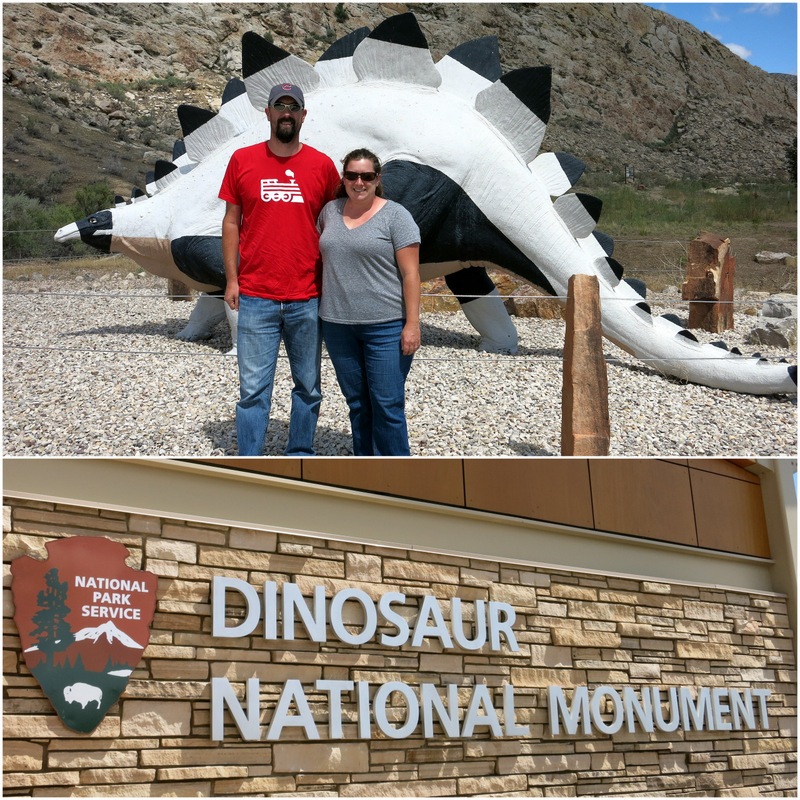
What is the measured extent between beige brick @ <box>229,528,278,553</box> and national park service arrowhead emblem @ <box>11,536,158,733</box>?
0.46 metres

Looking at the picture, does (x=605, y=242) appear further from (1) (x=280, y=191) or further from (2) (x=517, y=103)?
(1) (x=280, y=191)

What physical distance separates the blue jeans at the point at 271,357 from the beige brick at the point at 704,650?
3558 mm

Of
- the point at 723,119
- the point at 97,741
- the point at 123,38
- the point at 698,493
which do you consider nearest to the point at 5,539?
the point at 97,741

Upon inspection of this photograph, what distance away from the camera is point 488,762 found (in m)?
4.59

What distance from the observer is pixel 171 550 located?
12.7 feet

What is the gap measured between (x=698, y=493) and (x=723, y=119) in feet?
107

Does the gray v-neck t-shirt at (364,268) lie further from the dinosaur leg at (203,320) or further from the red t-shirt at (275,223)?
the dinosaur leg at (203,320)

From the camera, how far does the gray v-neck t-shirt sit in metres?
3.39

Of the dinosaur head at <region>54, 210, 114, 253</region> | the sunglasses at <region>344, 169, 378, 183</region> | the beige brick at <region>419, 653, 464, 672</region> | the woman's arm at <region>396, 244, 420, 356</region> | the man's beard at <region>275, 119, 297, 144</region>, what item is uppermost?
the dinosaur head at <region>54, 210, 114, 253</region>

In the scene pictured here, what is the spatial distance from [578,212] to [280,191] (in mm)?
2718

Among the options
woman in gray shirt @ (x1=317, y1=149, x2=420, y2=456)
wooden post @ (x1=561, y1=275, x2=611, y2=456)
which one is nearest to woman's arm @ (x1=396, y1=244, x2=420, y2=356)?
woman in gray shirt @ (x1=317, y1=149, x2=420, y2=456)

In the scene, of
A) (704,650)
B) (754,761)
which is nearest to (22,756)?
(704,650)

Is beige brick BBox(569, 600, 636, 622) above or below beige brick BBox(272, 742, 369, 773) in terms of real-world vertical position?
above

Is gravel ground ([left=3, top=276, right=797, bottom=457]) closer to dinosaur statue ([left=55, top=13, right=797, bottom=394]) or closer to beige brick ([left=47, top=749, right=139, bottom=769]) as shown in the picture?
dinosaur statue ([left=55, top=13, right=797, bottom=394])
